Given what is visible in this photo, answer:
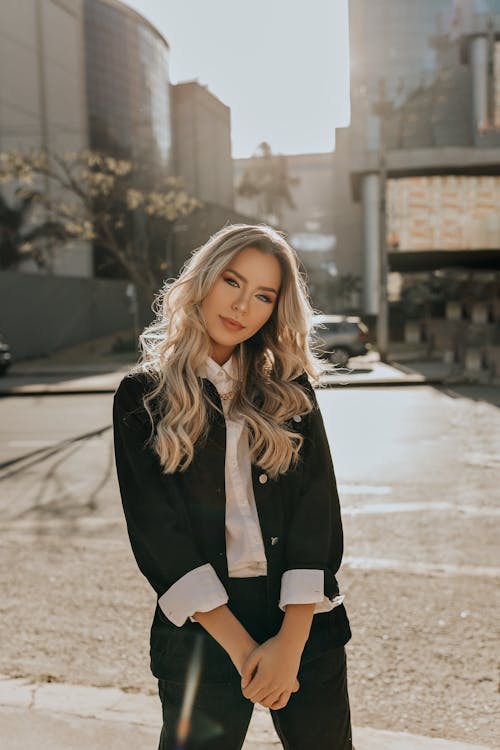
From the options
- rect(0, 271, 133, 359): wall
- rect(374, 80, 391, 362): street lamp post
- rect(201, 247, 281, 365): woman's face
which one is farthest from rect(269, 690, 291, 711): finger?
rect(0, 271, 133, 359): wall

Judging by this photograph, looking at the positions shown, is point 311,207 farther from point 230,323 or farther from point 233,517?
point 233,517

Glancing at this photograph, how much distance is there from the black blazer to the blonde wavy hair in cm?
3

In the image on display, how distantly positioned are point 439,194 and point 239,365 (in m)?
41.7

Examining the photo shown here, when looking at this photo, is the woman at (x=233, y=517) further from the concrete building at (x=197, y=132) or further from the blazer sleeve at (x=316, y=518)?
the concrete building at (x=197, y=132)

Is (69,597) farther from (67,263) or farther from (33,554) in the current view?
(67,263)

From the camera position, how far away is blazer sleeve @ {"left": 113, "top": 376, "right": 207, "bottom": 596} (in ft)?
5.39

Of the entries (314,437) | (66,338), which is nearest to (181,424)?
(314,437)

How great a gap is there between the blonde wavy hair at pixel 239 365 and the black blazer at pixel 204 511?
1.3 inches

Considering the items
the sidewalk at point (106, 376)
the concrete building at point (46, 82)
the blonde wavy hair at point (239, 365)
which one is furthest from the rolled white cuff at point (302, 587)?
the concrete building at point (46, 82)

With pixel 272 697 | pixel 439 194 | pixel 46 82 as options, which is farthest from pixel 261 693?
pixel 46 82

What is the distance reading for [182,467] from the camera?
5.58 feet

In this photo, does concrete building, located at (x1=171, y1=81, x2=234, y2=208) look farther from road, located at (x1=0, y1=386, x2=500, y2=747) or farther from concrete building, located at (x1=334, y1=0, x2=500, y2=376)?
road, located at (x1=0, y1=386, x2=500, y2=747)

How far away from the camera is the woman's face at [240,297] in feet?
5.99

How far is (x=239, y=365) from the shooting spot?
1.92 meters
